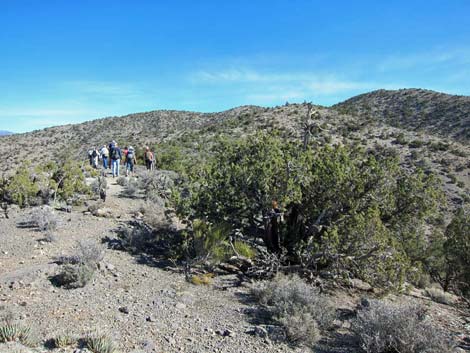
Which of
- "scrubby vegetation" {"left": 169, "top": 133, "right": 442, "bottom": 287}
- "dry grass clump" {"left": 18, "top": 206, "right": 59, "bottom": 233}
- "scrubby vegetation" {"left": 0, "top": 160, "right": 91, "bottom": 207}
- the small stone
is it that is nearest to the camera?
the small stone

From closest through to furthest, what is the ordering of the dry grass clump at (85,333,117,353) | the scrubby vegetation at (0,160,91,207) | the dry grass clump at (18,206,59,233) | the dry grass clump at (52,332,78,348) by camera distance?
the dry grass clump at (85,333,117,353) → the dry grass clump at (52,332,78,348) → the dry grass clump at (18,206,59,233) → the scrubby vegetation at (0,160,91,207)

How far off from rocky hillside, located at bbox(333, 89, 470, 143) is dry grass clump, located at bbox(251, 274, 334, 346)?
47626mm

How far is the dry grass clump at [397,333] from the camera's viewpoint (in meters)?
4.95

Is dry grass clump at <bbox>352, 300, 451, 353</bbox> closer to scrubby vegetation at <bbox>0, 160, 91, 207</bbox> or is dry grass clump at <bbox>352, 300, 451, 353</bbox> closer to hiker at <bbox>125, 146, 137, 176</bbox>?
scrubby vegetation at <bbox>0, 160, 91, 207</bbox>

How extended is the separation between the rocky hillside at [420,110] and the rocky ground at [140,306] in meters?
47.7

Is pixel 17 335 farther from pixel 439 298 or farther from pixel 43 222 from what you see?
pixel 439 298

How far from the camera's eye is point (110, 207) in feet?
39.2

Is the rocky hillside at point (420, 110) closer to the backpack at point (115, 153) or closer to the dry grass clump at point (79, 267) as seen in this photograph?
the backpack at point (115, 153)

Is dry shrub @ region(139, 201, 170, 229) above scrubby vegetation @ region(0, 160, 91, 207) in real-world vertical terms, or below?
below

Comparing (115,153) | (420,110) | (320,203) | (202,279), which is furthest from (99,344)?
(420,110)

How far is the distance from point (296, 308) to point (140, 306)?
2.54 meters

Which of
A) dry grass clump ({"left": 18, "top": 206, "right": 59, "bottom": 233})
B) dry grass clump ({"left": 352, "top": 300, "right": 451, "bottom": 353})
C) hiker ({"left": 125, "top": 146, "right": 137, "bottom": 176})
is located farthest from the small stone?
hiker ({"left": 125, "top": 146, "right": 137, "bottom": 176})

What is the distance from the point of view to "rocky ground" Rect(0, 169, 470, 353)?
5.04m

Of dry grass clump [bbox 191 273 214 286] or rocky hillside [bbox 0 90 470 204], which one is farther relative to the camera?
rocky hillside [bbox 0 90 470 204]
